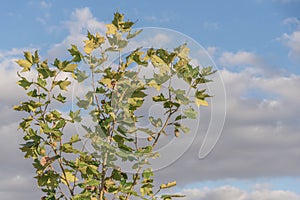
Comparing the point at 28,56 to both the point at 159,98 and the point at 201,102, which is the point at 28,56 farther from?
the point at 201,102

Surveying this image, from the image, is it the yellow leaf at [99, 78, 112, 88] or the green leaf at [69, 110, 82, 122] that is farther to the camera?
the green leaf at [69, 110, 82, 122]

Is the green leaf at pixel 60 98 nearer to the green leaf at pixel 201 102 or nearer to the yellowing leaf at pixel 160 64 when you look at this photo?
the yellowing leaf at pixel 160 64

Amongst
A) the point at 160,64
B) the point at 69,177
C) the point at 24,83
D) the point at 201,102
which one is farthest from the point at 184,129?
the point at 24,83

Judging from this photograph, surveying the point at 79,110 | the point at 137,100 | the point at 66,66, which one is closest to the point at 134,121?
the point at 137,100

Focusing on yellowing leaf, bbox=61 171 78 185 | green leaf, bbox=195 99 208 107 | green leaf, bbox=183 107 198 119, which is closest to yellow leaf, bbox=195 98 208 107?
green leaf, bbox=195 99 208 107

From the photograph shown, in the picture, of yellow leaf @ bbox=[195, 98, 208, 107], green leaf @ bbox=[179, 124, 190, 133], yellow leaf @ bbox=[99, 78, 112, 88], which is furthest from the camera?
green leaf @ bbox=[179, 124, 190, 133]

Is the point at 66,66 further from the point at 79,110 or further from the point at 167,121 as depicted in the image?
the point at 167,121

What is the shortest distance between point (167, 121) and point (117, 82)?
2.43 ft

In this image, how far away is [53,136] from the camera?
4699mm

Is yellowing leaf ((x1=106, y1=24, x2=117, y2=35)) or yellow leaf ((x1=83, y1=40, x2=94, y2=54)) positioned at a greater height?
yellowing leaf ((x1=106, y1=24, x2=117, y2=35))

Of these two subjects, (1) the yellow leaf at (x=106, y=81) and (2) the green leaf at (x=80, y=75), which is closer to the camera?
(1) the yellow leaf at (x=106, y=81)

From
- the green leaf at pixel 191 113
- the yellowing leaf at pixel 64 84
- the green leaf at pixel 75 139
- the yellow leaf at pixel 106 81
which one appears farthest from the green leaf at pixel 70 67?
the green leaf at pixel 191 113

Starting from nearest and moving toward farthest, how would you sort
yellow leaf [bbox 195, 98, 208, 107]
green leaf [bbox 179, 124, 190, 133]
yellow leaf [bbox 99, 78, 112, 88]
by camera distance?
yellow leaf [bbox 99, 78, 112, 88]
yellow leaf [bbox 195, 98, 208, 107]
green leaf [bbox 179, 124, 190, 133]

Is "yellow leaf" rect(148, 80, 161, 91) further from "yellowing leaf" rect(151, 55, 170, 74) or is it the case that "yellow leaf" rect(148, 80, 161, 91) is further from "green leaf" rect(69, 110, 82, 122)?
"green leaf" rect(69, 110, 82, 122)
